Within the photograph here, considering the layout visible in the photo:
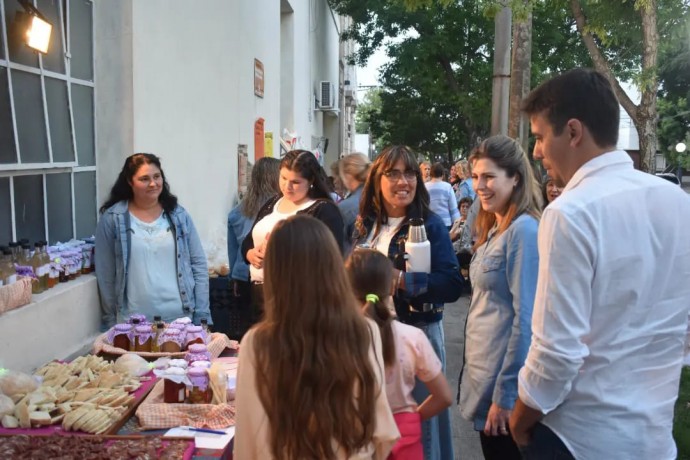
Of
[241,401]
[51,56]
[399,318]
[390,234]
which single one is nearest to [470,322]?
[399,318]

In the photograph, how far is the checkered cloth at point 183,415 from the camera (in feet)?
9.37

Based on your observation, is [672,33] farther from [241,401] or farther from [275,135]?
[241,401]

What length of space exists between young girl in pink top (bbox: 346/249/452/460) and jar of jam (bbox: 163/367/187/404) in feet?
3.29

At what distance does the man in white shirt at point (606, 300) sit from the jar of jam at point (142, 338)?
231 cm

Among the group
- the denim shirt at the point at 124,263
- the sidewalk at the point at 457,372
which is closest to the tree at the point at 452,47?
the sidewalk at the point at 457,372

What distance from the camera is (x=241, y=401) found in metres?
2.02

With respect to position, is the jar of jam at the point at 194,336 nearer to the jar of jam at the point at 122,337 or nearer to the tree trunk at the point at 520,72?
the jar of jam at the point at 122,337

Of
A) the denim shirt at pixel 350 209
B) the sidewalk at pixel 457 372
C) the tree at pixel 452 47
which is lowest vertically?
the sidewalk at pixel 457 372

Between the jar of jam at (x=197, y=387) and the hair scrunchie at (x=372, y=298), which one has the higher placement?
the hair scrunchie at (x=372, y=298)

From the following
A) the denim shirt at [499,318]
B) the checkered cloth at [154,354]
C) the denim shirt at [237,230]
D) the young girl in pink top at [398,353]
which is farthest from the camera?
the denim shirt at [237,230]

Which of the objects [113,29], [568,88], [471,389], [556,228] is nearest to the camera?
[556,228]

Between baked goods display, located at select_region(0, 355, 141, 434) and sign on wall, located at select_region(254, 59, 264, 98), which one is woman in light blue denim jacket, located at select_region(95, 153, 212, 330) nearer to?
baked goods display, located at select_region(0, 355, 141, 434)

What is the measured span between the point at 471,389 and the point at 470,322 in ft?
0.95

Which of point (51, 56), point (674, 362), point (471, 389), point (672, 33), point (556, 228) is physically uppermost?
point (672, 33)
